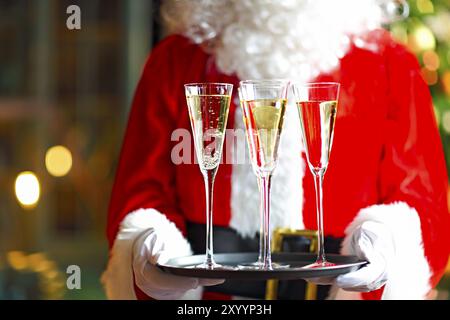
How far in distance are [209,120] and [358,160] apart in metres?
0.48

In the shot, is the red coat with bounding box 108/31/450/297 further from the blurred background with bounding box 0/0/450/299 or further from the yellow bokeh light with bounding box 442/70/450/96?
the blurred background with bounding box 0/0/450/299

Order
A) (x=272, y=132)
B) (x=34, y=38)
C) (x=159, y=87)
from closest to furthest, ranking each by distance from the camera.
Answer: (x=272, y=132)
(x=159, y=87)
(x=34, y=38)

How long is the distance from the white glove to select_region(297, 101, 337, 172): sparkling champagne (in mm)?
260

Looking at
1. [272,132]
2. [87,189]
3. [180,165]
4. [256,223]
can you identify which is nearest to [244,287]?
[256,223]

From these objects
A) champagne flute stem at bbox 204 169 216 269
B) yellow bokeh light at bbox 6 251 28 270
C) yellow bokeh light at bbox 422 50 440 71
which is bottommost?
yellow bokeh light at bbox 6 251 28 270

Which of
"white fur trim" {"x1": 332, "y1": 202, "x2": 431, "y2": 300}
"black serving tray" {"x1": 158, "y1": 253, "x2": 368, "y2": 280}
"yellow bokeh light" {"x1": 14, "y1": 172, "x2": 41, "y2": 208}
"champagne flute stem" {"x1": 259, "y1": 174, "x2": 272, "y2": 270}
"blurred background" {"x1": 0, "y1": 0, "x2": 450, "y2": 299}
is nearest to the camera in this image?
"black serving tray" {"x1": 158, "y1": 253, "x2": 368, "y2": 280}

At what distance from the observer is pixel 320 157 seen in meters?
1.32

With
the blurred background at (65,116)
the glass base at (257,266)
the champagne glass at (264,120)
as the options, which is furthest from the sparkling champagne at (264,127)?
the blurred background at (65,116)

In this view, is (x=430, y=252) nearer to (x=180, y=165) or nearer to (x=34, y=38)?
(x=180, y=165)

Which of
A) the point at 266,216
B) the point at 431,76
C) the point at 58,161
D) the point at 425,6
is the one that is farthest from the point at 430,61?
the point at 58,161

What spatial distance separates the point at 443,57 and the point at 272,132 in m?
1.56

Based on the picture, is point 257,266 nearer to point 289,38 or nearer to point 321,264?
point 321,264

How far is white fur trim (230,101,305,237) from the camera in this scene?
5.47 feet

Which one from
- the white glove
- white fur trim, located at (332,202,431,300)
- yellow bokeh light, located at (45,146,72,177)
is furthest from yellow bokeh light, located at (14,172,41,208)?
white fur trim, located at (332,202,431,300)
